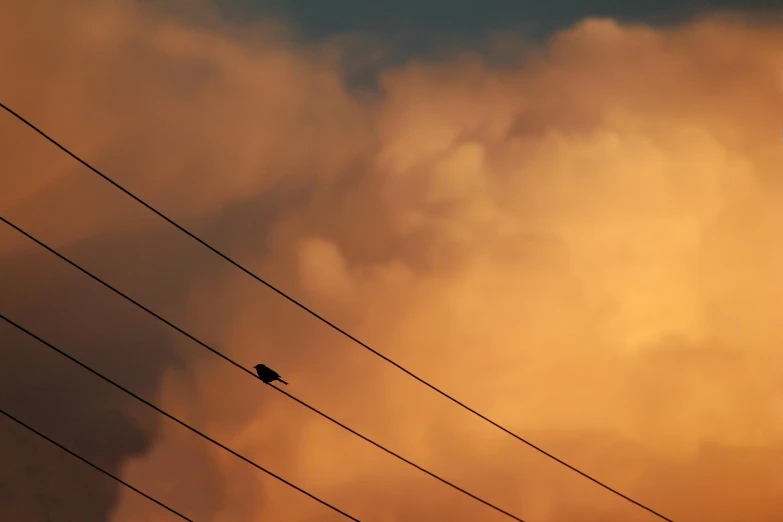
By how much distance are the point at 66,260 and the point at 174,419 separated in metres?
6.89

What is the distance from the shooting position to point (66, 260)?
29203mm

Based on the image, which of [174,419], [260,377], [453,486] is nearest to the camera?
[174,419]

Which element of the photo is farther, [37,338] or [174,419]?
[174,419]

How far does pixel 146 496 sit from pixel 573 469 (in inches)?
641

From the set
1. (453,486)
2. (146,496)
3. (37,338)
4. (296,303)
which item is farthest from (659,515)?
(37,338)

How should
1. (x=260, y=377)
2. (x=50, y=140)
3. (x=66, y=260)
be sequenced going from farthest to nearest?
(x=260, y=377), (x=66, y=260), (x=50, y=140)

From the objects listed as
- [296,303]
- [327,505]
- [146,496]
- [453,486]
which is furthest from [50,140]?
[453,486]

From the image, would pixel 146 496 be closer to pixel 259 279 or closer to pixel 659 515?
pixel 259 279

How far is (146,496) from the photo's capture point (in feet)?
110

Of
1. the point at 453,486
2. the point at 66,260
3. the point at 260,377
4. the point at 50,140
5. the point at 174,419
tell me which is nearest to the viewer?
the point at 50,140

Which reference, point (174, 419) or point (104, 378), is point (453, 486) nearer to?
point (174, 419)

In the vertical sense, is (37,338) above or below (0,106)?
below

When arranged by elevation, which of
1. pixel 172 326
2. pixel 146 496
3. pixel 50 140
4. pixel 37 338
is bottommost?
pixel 146 496

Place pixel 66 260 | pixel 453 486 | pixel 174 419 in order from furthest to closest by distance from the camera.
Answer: pixel 453 486, pixel 174 419, pixel 66 260
